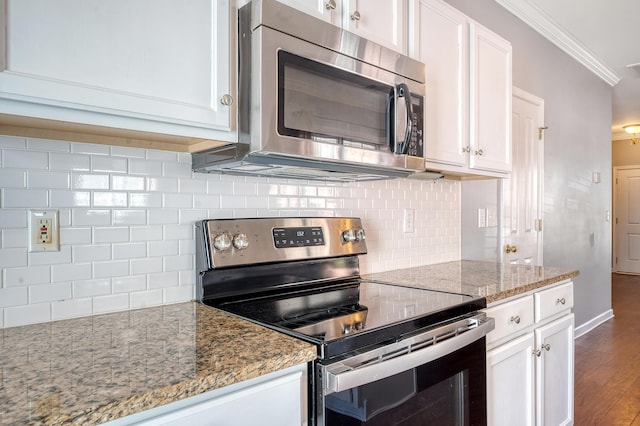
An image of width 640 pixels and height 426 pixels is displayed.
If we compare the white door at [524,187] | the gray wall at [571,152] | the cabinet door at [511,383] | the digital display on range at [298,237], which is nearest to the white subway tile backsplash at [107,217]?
the digital display on range at [298,237]

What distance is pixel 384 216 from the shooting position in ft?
6.91

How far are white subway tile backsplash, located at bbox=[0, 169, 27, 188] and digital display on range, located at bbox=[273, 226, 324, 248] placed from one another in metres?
0.76

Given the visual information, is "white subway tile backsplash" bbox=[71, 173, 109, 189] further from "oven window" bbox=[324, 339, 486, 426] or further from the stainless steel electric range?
"oven window" bbox=[324, 339, 486, 426]

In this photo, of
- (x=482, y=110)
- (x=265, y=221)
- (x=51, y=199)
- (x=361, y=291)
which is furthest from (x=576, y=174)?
(x=51, y=199)

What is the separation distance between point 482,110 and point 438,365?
52.2 inches

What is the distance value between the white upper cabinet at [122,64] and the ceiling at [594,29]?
2544mm

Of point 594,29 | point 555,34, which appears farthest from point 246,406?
point 594,29

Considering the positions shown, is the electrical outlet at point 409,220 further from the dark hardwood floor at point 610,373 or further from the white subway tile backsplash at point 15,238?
the white subway tile backsplash at point 15,238

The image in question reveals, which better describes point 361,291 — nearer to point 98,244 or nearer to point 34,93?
point 98,244

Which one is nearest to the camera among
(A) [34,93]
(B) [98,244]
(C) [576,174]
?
(A) [34,93]

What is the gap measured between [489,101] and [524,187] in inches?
51.1

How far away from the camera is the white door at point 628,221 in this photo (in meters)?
7.84

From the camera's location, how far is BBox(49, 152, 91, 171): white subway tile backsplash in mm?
1172

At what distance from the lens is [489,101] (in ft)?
7.00
